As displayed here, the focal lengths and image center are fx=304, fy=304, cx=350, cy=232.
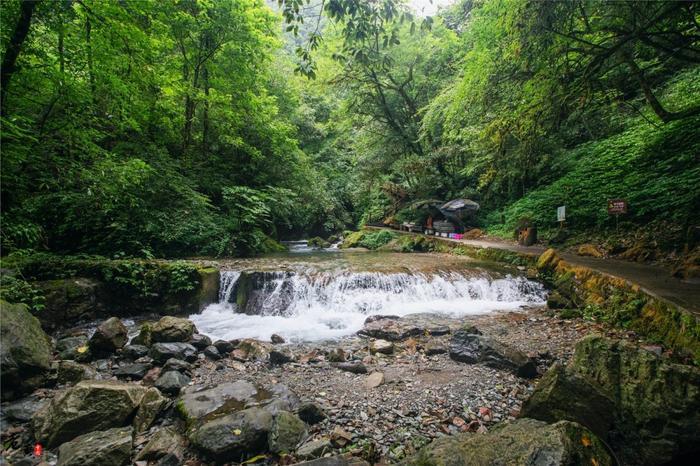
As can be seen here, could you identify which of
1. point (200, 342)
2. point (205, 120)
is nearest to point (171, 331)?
point (200, 342)

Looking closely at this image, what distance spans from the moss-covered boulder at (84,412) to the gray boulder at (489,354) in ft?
13.7

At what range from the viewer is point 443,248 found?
12.9 metres

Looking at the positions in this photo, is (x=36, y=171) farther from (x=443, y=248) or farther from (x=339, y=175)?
(x=339, y=175)

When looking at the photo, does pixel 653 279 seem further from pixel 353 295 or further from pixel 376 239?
pixel 376 239

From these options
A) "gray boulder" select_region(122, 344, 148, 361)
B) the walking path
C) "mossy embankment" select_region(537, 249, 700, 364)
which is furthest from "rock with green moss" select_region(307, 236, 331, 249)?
"gray boulder" select_region(122, 344, 148, 361)

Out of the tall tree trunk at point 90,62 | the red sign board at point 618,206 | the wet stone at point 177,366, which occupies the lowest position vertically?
the wet stone at point 177,366

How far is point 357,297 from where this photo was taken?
784cm

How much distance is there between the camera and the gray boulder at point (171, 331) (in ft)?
17.0

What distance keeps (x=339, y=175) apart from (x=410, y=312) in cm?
1749

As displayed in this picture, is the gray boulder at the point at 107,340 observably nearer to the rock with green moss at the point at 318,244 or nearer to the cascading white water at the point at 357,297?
the cascading white water at the point at 357,297

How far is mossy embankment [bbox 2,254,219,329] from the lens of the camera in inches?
227

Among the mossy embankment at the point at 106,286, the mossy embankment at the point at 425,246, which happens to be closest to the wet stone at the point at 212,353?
the mossy embankment at the point at 106,286

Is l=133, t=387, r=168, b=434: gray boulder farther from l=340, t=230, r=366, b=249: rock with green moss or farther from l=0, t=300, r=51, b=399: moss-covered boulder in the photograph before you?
l=340, t=230, r=366, b=249: rock with green moss

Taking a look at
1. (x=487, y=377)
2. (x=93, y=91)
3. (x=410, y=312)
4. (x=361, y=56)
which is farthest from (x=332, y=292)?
(x=93, y=91)
